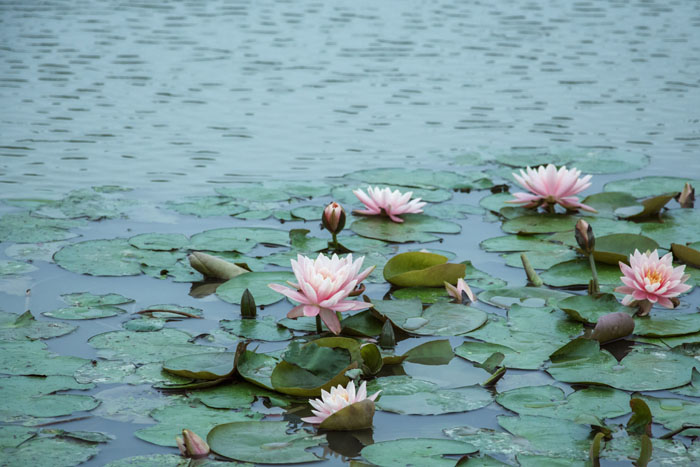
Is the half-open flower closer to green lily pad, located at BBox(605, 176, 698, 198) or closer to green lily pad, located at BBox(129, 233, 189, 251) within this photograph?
green lily pad, located at BBox(129, 233, 189, 251)

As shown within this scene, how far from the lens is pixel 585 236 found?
3.47 metres

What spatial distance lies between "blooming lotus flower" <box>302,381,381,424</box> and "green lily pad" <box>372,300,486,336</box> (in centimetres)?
74

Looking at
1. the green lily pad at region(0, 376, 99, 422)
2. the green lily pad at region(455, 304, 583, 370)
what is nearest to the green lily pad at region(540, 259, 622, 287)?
the green lily pad at region(455, 304, 583, 370)

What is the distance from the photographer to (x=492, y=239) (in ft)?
14.4

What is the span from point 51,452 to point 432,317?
1.59 meters

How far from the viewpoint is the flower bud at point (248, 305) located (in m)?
3.37

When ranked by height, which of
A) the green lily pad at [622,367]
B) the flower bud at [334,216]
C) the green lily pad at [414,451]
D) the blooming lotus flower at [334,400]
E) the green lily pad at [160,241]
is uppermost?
the flower bud at [334,216]

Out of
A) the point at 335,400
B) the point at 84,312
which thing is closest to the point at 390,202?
the point at 84,312

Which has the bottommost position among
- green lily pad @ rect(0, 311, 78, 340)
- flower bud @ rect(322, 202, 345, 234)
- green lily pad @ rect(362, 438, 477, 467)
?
green lily pad @ rect(0, 311, 78, 340)

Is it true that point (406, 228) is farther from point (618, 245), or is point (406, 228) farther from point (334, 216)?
point (618, 245)

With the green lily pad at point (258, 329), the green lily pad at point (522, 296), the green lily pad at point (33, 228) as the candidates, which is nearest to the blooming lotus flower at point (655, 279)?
the green lily pad at point (522, 296)

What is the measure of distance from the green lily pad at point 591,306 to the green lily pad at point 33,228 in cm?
248

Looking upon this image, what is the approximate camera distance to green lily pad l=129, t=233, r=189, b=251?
414cm

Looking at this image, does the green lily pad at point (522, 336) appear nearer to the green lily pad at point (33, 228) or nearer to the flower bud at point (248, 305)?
the flower bud at point (248, 305)
